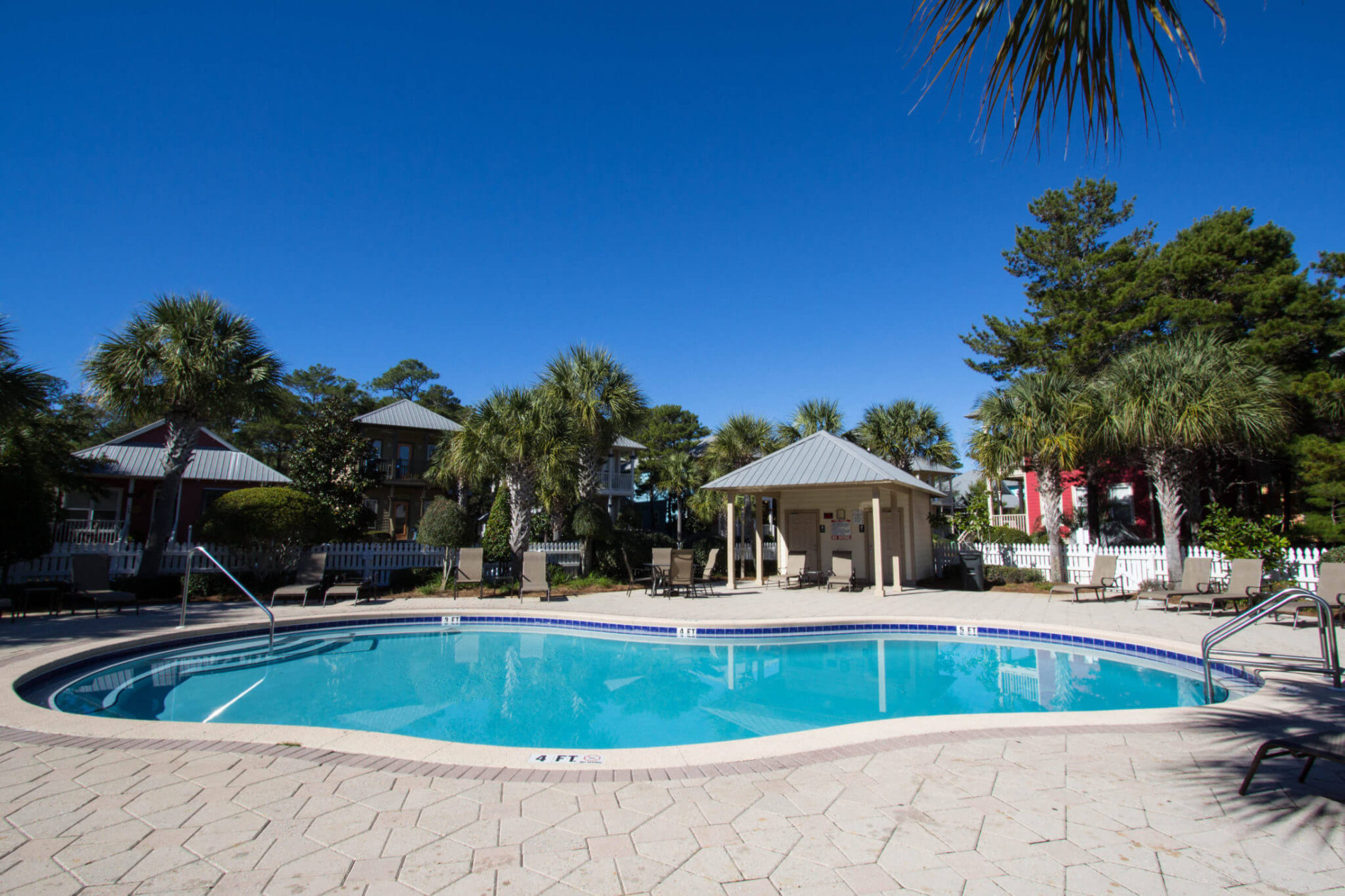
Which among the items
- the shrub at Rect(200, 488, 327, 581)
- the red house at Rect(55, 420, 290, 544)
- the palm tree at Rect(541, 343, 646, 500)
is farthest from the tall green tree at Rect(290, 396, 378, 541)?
the palm tree at Rect(541, 343, 646, 500)

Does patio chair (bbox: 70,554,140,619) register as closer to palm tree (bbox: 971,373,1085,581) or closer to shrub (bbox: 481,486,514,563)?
shrub (bbox: 481,486,514,563)

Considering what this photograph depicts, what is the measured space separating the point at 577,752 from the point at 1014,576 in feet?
50.6

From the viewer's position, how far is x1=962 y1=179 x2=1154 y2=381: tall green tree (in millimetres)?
22188

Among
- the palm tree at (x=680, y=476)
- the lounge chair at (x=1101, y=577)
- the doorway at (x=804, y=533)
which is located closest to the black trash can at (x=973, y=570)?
the lounge chair at (x=1101, y=577)

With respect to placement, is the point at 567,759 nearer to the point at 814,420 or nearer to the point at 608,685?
the point at 608,685

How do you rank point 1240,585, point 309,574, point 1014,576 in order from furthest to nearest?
1. point 1014,576
2. point 309,574
3. point 1240,585

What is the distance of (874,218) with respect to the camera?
15.4 m

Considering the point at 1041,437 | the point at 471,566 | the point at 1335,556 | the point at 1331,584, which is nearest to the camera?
the point at 1331,584

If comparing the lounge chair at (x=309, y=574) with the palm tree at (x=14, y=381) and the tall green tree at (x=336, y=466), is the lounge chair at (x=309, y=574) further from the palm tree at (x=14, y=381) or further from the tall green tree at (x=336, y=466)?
the tall green tree at (x=336, y=466)

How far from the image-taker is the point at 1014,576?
16516 millimetres

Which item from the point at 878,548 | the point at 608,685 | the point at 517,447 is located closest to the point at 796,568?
the point at 878,548

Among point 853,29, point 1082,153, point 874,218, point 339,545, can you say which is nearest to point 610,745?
point 1082,153

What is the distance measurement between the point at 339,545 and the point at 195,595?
286 centimetres

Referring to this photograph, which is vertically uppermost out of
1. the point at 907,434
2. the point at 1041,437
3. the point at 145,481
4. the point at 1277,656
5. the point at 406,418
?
the point at 406,418
